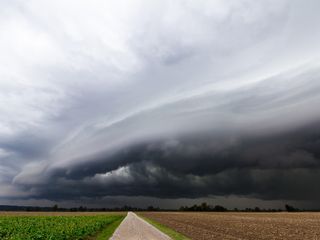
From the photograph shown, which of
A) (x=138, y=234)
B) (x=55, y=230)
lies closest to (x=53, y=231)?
(x=55, y=230)

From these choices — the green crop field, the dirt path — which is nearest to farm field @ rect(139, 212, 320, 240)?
the dirt path

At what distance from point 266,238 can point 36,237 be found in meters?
22.3

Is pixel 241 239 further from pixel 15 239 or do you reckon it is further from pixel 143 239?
pixel 15 239

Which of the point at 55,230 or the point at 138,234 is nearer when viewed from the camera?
the point at 138,234

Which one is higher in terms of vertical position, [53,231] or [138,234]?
[53,231]

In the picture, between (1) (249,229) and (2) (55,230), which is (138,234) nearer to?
(2) (55,230)

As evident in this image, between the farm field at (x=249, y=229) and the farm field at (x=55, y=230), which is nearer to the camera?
the farm field at (x=55, y=230)

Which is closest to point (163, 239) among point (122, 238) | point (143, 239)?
point (143, 239)

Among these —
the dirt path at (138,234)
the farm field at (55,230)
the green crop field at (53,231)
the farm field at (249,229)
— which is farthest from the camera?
the farm field at (249,229)

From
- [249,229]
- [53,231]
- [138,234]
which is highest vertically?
[249,229]

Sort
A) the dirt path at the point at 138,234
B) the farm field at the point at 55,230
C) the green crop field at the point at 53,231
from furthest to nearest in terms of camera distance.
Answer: the dirt path at the point at 138,234 < the farm field at the point at 55,230 < the green crop field at the point at 53,231

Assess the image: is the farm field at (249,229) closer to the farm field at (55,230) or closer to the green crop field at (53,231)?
the farm field at (55,230)

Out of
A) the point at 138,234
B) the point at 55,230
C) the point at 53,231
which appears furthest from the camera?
the point at 55,230

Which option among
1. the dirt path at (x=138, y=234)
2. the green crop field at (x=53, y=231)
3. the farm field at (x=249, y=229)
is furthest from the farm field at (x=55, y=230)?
the farm field at (x=249, y=229)
